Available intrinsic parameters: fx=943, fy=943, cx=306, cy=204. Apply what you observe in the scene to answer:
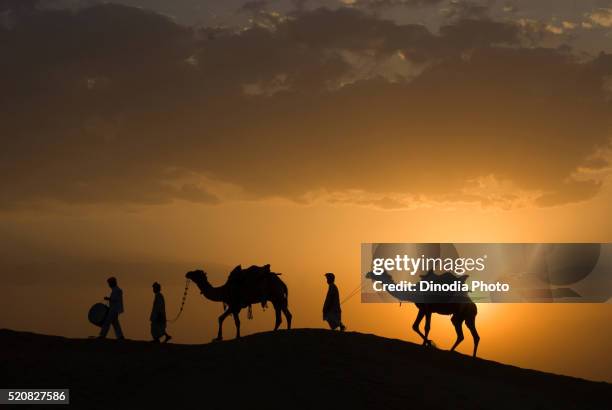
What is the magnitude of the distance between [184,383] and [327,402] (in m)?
3.59

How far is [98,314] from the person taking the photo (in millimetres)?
29797

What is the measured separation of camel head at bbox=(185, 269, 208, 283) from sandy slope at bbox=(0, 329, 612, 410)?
3425 mm

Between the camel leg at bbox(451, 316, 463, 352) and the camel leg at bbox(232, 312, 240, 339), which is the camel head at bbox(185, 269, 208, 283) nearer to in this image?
the camel leg at bbox(232, 312, 240, 339)

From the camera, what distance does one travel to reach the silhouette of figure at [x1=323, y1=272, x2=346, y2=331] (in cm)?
2938

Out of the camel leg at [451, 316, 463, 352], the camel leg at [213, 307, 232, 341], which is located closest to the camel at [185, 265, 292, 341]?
the camel leg at [213, 307, 232, 341]

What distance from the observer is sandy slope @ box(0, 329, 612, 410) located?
21906 millimetres

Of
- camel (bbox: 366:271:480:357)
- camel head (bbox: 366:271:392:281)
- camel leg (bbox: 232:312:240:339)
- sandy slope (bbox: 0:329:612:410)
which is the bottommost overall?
sandy slope (bbox: 0:329:612:410)

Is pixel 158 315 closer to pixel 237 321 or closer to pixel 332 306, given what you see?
pixel 237 321

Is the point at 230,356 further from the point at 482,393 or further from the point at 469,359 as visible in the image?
the point at 469,359

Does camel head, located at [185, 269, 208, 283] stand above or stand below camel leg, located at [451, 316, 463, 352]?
above

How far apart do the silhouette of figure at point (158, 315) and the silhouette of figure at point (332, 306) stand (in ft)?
17.0

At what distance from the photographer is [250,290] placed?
30203 mm

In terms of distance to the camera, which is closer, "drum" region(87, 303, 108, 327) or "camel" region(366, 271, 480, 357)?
"drum" region(87, 303, 108, 327)

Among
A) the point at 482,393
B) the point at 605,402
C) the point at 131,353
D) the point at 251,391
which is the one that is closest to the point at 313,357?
the point at 251,391
